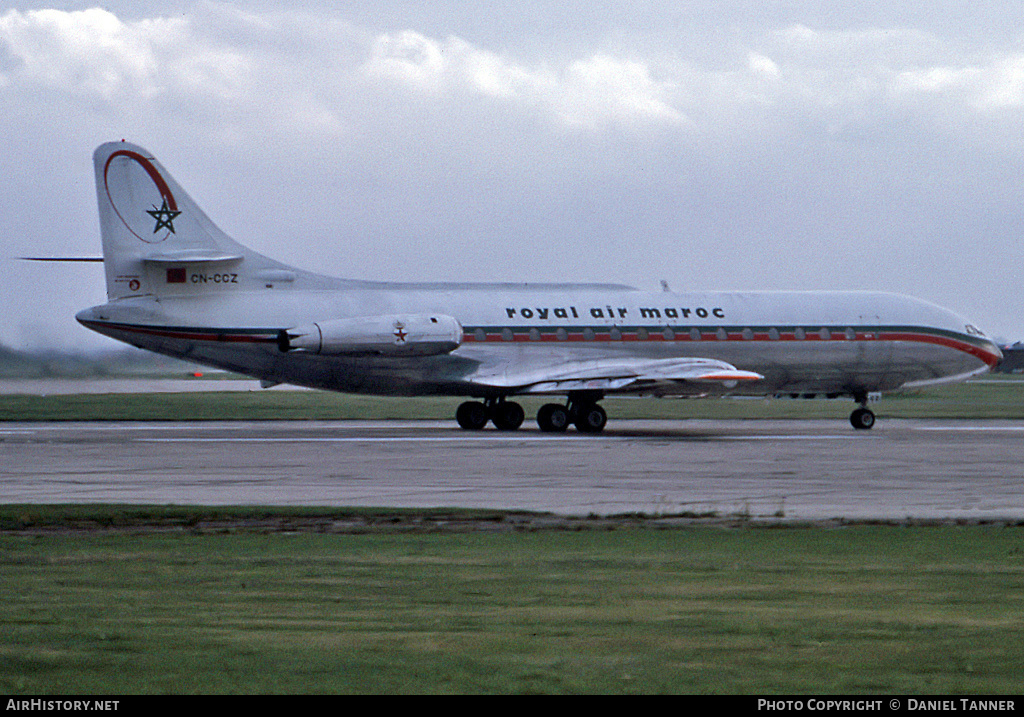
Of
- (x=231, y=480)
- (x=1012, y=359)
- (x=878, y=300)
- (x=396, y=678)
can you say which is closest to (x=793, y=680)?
(x=396, y=678)

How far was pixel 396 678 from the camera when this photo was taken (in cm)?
746

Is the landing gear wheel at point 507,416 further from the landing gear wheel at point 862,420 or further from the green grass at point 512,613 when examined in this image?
the green grass at point 512,613

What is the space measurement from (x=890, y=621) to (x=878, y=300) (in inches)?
1462

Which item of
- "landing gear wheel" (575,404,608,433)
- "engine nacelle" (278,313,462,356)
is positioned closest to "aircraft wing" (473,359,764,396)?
"landing gear wheel" (575,404,608,433)

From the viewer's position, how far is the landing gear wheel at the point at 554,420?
1577 inches

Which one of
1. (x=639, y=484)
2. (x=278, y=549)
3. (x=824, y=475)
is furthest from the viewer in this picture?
(x=824, y=475)

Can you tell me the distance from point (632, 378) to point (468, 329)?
16.1 feet

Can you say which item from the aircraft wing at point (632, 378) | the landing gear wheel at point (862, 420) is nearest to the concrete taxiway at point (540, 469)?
the aircraft wing at point (632, 378)

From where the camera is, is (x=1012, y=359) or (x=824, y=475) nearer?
(x=824, y=475)

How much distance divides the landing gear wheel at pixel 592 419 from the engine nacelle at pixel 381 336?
161 inches

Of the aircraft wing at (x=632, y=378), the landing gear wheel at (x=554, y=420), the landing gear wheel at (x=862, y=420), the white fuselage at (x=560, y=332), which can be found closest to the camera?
the white fuselage at (x=560, y=332)

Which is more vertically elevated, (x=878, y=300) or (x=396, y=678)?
(x=878, y=300)

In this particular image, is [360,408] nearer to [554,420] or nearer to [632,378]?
[554,420]

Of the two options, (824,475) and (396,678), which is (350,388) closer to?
(824,475)
